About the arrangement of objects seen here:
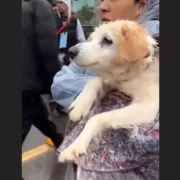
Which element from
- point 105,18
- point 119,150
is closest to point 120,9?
point 105,18

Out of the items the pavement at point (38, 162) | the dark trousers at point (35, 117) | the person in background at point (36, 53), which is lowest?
the pavement at point (38, 162)

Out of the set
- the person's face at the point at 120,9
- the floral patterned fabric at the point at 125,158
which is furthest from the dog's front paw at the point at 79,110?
the person's face at the point at 120,9

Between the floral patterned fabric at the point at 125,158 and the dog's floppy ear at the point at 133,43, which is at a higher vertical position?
the dog's floppy ear at the point at 133,43

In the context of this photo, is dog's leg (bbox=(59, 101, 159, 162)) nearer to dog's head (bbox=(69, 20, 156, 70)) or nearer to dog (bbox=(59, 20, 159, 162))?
dog (bbox=(59, 20, 159, 162))

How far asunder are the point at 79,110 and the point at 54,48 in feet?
1.99

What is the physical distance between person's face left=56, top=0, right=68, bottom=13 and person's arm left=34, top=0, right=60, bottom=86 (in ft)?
0.18

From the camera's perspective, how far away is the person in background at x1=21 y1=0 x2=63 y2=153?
55.8 inches

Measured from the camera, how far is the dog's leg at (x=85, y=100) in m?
0.96

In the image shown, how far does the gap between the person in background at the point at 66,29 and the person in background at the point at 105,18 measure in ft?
0.57

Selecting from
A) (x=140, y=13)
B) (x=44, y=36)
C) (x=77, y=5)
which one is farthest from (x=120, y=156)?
(x=44, y=36)

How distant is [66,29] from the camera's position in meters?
1.43

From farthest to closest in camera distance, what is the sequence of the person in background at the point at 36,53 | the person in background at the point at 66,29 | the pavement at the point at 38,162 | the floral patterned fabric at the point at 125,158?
the pavement at the point at 38,162 → the person in background at the point at 36,53 → the person in background at the point at 66,29 → the floral patterned fabric at the point at 125,158

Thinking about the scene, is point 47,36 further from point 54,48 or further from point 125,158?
point 125,158

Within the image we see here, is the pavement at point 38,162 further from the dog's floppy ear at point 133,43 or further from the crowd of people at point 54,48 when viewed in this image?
the dog's floppy ear at point 133,43
